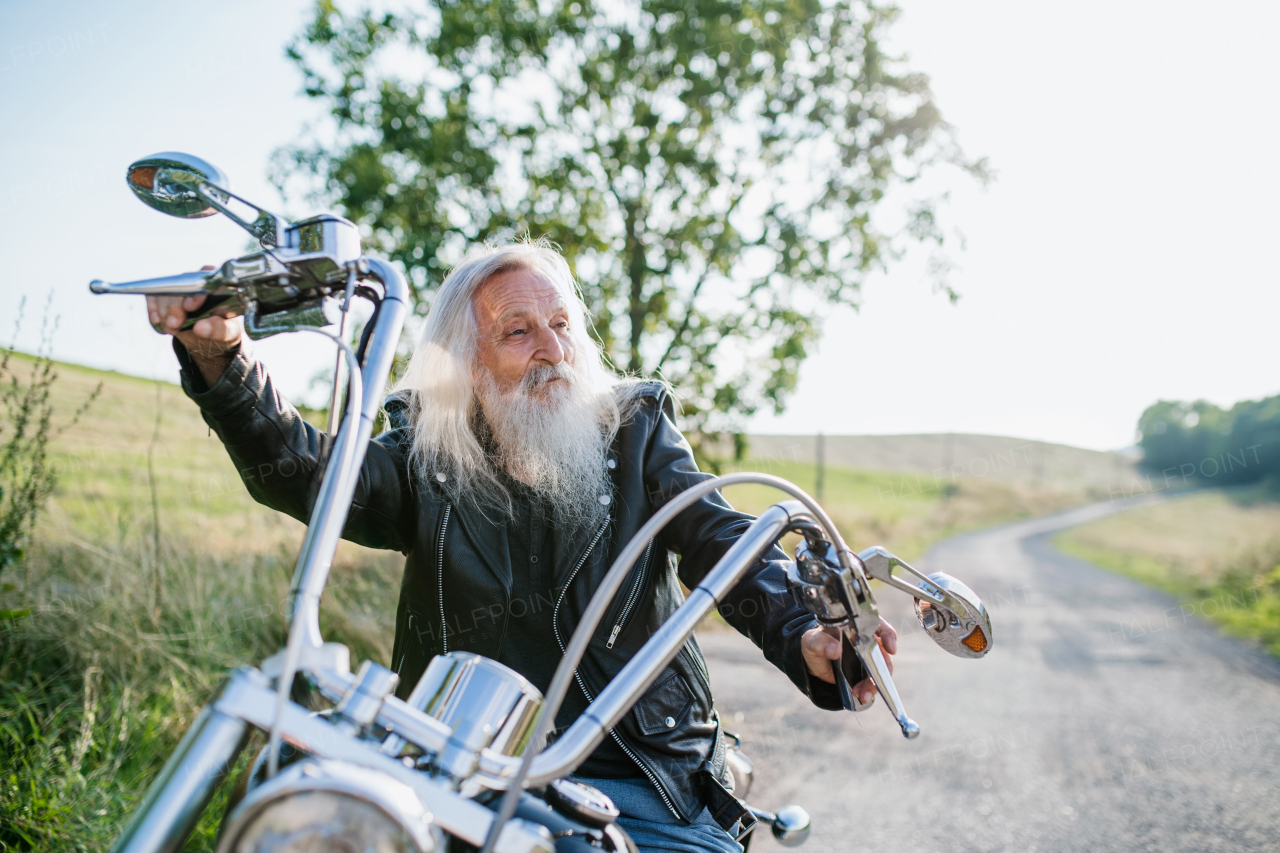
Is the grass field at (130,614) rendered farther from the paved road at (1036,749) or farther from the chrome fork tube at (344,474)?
the paved road at (1036,749)

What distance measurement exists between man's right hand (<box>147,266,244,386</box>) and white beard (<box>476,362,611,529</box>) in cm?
96

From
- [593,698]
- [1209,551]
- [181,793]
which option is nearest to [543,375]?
[593,698]

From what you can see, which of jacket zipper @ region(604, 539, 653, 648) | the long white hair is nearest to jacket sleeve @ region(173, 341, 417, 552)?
the long white hair

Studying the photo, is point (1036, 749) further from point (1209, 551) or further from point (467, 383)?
point (1209, 551)

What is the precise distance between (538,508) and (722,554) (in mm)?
574

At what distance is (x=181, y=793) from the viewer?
822mm

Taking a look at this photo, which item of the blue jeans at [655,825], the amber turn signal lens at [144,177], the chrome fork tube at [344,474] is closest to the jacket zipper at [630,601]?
the blue jeans at [655,825]

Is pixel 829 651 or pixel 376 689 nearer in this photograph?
pixel 376 689

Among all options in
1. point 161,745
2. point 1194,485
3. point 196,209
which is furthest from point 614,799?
point 1194,485

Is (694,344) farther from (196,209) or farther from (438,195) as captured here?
(196,209)

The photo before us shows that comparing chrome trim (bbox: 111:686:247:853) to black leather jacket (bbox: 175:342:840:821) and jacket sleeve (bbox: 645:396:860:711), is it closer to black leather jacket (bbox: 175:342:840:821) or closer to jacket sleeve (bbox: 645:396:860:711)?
black leather jacket (bbox: 175:342:840:821)

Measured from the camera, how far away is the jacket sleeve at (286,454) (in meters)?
1.53

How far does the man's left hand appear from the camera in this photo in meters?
1.34

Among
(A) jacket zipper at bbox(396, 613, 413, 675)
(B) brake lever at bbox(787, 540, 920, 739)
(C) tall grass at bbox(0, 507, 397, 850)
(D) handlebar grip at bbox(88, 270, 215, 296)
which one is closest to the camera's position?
(D) handlebar grip at bbox(88, 270, 215, 296)
